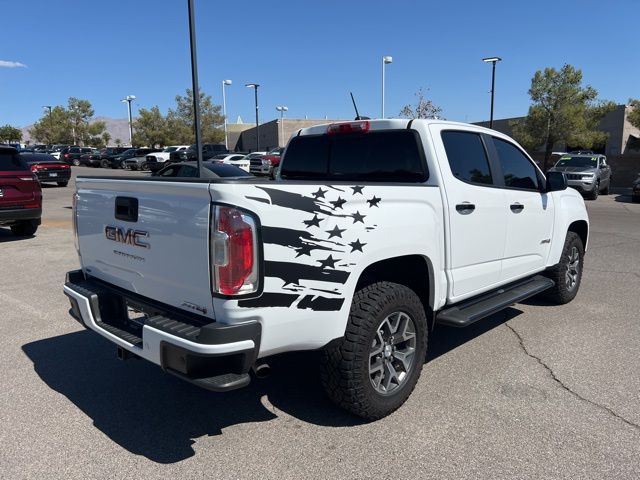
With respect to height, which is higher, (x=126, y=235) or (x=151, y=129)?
(x=151, y=129)

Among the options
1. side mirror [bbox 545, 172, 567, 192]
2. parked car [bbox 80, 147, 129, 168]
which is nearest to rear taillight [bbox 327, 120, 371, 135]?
side mirror [bbox 545, 172, 567, 192]

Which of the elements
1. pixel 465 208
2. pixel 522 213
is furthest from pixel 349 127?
pixel 522 213

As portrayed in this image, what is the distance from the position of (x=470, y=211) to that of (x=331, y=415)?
182 centimetres

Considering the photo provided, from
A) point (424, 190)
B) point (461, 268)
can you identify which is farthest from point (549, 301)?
point (424, 190)

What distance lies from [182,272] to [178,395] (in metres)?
1.34

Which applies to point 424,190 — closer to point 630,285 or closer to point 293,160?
point 293,160

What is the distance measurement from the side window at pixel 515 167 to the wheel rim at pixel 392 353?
1865 millimetres

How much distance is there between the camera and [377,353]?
3.28 meters

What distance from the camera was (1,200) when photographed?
927 cm

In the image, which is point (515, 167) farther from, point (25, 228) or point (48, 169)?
point (48, 169)

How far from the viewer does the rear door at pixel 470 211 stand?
3.79 m

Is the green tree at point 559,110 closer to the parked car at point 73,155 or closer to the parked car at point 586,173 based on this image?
the parked car at point 586,173

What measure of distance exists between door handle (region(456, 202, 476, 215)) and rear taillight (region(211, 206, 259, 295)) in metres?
1.82

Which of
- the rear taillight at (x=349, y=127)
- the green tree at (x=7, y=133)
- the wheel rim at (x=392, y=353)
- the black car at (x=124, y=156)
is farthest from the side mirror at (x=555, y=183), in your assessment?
the green tree at (x=7, y=133)
